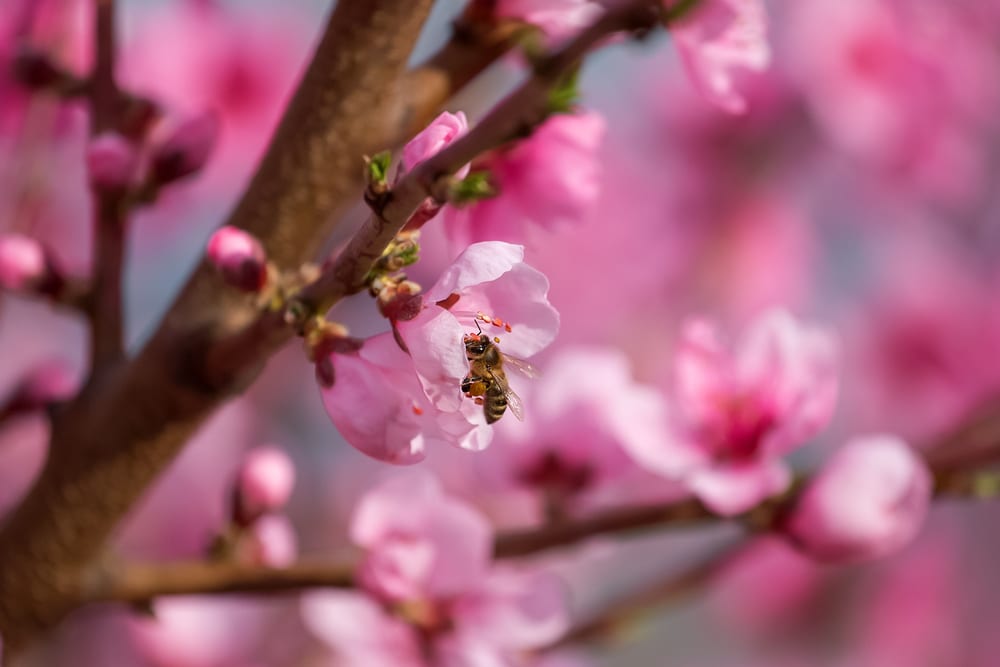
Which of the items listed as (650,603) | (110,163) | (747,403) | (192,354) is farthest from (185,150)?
(650,603)

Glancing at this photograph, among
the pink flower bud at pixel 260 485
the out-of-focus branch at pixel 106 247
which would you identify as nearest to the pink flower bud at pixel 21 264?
the out-of-focus branch at pixel 106 247

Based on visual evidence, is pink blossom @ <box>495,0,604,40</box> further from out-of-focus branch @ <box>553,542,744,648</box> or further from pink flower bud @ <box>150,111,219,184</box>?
out-of-focus branch @ <box>553,542,744,648</box>

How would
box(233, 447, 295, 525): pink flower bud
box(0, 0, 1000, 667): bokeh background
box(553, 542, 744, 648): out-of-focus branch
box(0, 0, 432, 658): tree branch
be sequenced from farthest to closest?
box(0, 0, 1000, 667): bokeh background < box(553, 542, 744, 648): out-of-focus branch < box(233, 447, 295, 525): pink flower bud < box(0, 0, 432, 658): tree branch

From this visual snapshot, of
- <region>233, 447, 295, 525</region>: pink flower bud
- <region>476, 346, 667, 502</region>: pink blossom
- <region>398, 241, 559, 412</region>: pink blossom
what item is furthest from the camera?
<region>476, 346, 667, 502</region>: pink blossom

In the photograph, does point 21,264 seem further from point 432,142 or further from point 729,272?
point 729,272

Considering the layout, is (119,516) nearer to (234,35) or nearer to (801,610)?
(234,35)

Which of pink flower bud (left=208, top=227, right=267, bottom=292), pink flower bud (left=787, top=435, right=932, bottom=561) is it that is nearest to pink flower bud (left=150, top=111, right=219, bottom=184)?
pink flower bud (left=208, top=227, right=267, bottom=292)

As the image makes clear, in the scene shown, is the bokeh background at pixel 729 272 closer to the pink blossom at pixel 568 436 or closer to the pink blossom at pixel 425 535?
the pink blossom at pixel 568 436
